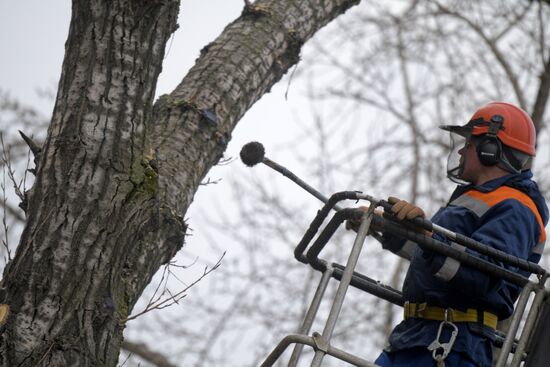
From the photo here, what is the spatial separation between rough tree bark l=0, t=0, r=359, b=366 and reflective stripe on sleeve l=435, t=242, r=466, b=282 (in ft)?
3.74

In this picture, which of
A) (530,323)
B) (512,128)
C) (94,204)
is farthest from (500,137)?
(94,204)

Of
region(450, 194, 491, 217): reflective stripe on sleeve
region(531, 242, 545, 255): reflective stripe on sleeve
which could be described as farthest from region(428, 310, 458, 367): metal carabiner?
region(531, 242, 545, 255): reflective stripe on sleeve

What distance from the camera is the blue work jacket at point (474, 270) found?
155 inches

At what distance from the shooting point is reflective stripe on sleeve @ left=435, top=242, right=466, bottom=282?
3.86 m

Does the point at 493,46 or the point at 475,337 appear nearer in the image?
the point at 475,337

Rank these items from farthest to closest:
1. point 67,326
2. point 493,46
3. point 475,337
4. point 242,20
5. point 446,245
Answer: point 493,46, point 242,20, point 475,337, point 446,245, point 67,326

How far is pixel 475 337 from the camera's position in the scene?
409cm

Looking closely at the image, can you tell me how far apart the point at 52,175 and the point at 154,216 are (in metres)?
0.44

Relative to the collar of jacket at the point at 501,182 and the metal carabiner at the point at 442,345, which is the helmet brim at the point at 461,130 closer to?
the collar of jacket at the point at 501,182

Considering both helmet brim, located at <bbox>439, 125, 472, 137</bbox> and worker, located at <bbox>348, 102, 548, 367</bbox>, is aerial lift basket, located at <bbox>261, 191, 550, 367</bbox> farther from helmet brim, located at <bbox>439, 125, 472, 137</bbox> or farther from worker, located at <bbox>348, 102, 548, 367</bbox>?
helmet brim, located at <bbox>439, 125, 472, 137</bbox>

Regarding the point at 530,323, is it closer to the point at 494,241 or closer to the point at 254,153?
the point at 494,241

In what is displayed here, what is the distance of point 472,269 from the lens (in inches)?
152

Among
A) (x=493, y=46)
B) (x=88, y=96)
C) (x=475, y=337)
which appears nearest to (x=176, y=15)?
(x=88, y=96)

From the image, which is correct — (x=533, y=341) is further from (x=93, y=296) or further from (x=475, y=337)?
(x=93, y=296)
